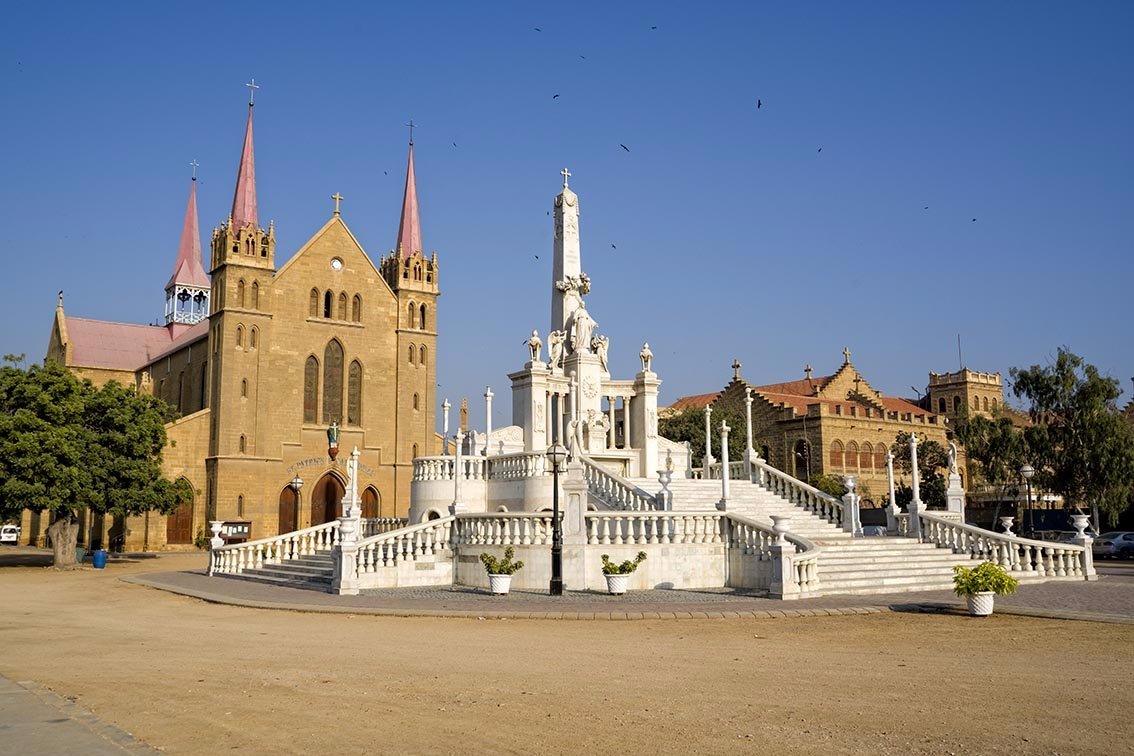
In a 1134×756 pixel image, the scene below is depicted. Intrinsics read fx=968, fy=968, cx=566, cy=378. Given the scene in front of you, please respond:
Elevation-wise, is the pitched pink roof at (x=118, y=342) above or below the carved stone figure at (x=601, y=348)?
above

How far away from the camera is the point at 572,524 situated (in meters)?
21.1

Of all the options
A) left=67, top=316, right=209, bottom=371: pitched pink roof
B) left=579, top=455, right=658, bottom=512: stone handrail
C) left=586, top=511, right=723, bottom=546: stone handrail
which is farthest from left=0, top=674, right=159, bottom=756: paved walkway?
left=67, top=316, right=209, bottom=371: pitched pink roof

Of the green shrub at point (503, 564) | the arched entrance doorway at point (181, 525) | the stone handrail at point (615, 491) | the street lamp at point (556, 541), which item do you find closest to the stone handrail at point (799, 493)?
the stone handrail at point (615, 491)

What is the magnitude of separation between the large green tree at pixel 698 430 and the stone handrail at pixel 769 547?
36.6 meters

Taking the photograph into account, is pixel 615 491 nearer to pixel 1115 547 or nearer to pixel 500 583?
pixel 500 583

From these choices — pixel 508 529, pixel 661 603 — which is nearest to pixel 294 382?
pixel 508 529

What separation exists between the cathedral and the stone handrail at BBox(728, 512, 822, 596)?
103ft

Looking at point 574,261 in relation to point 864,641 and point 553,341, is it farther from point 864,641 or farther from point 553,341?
point 864,641

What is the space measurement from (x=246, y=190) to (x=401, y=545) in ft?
126

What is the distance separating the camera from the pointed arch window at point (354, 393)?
5481 cm

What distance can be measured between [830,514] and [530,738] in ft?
67.6

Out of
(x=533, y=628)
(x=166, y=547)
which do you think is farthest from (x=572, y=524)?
(x=166, y=547)

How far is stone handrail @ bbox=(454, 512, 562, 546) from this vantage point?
21516mm

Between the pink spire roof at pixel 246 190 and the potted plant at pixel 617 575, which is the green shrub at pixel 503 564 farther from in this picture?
the pink spire roof at pixel 246 190
